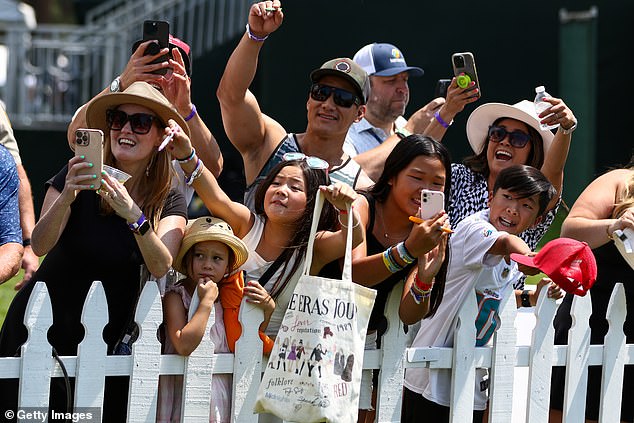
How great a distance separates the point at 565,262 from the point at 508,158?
3.35 feet

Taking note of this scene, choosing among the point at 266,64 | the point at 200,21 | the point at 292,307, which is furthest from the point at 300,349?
the point at 200,21

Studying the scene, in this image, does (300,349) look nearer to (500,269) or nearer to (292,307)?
(292,307)

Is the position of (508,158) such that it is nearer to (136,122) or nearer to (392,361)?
(392,361)

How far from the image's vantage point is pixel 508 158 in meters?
4.65

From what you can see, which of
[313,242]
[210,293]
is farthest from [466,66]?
[210,293]

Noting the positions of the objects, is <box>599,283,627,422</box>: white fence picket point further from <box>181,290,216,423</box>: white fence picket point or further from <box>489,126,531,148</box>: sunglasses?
<box>181,290,216,423</box>: white fence picket point

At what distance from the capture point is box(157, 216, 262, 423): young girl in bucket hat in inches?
142

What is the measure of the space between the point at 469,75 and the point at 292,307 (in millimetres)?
1832

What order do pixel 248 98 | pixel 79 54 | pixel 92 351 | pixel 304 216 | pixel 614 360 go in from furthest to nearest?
pixel 79 54 → pixel 248 98 → pixel 614 360 → pixel 304 216 → pixel 92 351

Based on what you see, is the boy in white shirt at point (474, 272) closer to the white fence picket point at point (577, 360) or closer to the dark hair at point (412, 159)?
the dark hair at point (412, 159)

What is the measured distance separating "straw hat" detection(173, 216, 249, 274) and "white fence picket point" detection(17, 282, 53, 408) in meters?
0.51

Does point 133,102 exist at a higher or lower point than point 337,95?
lower

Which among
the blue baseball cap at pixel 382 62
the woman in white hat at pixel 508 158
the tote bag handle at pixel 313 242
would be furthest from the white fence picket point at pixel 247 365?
the blue baseball cap at pixel 382 62

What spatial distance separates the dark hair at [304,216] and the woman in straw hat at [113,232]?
0.39 meters
